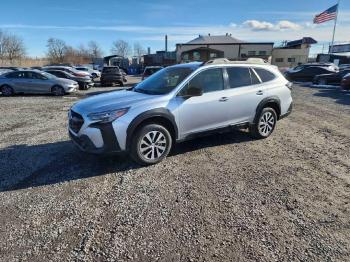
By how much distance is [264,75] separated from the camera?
6500 millimetres

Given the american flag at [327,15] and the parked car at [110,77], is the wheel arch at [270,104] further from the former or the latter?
the american flag at [327,15]

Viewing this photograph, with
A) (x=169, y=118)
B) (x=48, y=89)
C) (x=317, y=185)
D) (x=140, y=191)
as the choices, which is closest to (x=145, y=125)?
(x=169, y=118)

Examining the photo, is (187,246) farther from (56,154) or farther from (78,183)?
(56,154)

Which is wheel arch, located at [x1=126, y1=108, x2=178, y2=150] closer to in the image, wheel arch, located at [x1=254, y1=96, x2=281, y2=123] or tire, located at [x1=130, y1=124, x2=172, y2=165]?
tire, located at [x1=130, y1=124, x2=172, y2=165]

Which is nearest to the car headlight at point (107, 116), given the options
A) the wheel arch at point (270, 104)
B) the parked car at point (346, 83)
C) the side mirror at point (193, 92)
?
the side mirror at point (193, 92)

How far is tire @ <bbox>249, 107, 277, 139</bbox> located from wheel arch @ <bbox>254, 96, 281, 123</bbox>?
0.25ft

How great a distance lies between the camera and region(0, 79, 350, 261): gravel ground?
2.93m

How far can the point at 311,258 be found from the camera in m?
2.79

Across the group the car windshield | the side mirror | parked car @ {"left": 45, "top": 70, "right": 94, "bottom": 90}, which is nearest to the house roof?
parked car @ {"left": 45, "top": 70, "right": 94, "bottom": 90}

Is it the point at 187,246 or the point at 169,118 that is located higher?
the point at 169,118

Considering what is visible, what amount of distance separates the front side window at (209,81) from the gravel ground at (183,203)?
129cm

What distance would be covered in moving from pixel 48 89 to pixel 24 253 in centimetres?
1434

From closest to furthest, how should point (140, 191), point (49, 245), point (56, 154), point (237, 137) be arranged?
point (49, 245) → point (140, 191) → point (56, 154) → point (237, 137)

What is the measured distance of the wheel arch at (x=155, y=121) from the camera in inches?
185
